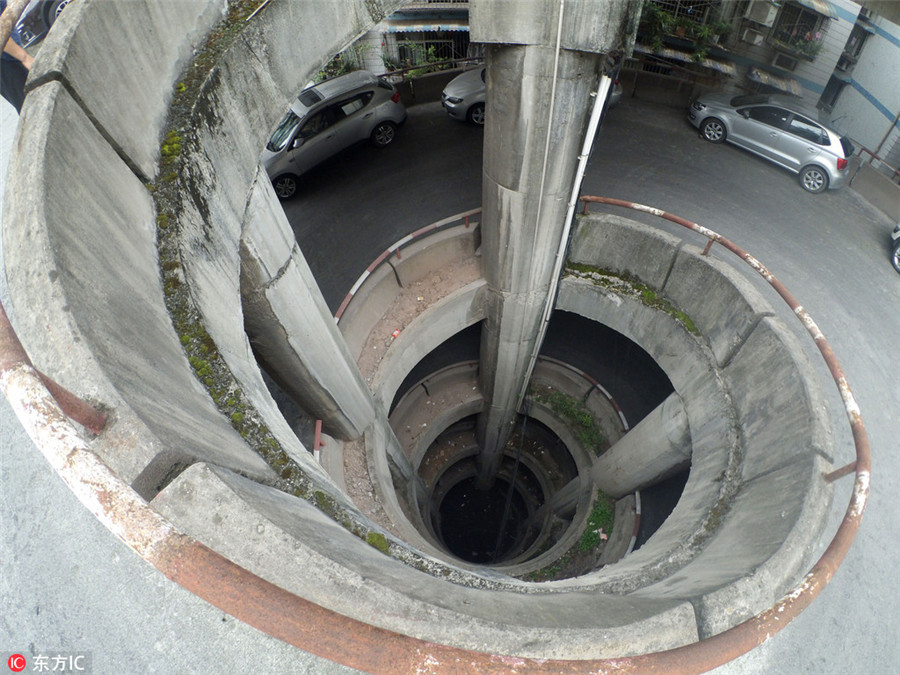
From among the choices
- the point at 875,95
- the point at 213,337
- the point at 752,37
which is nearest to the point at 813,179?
the point at 752,37

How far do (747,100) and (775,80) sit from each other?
327 cm

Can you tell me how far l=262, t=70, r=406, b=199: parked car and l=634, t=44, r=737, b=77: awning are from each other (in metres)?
7.59

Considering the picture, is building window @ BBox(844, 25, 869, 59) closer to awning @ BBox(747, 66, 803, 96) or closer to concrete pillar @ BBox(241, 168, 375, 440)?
awning @ BBox(747, 66, 803, 96)


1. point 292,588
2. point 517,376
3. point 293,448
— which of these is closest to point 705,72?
point 517,376

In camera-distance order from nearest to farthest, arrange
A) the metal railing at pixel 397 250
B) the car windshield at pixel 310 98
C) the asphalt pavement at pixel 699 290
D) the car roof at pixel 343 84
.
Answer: the asphalt pavement at pixel 699 290 → the metal railing at pixel 397 250 → the car windshield at pixel 310 98 → the car roof at pixel 343 84

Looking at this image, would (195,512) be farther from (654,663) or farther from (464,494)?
(464,494)

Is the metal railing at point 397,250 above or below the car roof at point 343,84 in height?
below

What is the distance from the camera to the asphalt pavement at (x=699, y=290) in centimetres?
436

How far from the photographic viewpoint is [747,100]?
1330cm

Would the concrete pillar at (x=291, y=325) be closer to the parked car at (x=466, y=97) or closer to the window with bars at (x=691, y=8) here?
the parked car at (x=466, y=97)

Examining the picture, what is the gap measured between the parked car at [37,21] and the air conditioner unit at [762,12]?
16.7 m

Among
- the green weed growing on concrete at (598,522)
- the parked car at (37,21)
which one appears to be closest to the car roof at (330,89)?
the parked car at (37,21)

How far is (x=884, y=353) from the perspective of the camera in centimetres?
999

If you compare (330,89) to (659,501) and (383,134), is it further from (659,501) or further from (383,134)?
(659,501)
